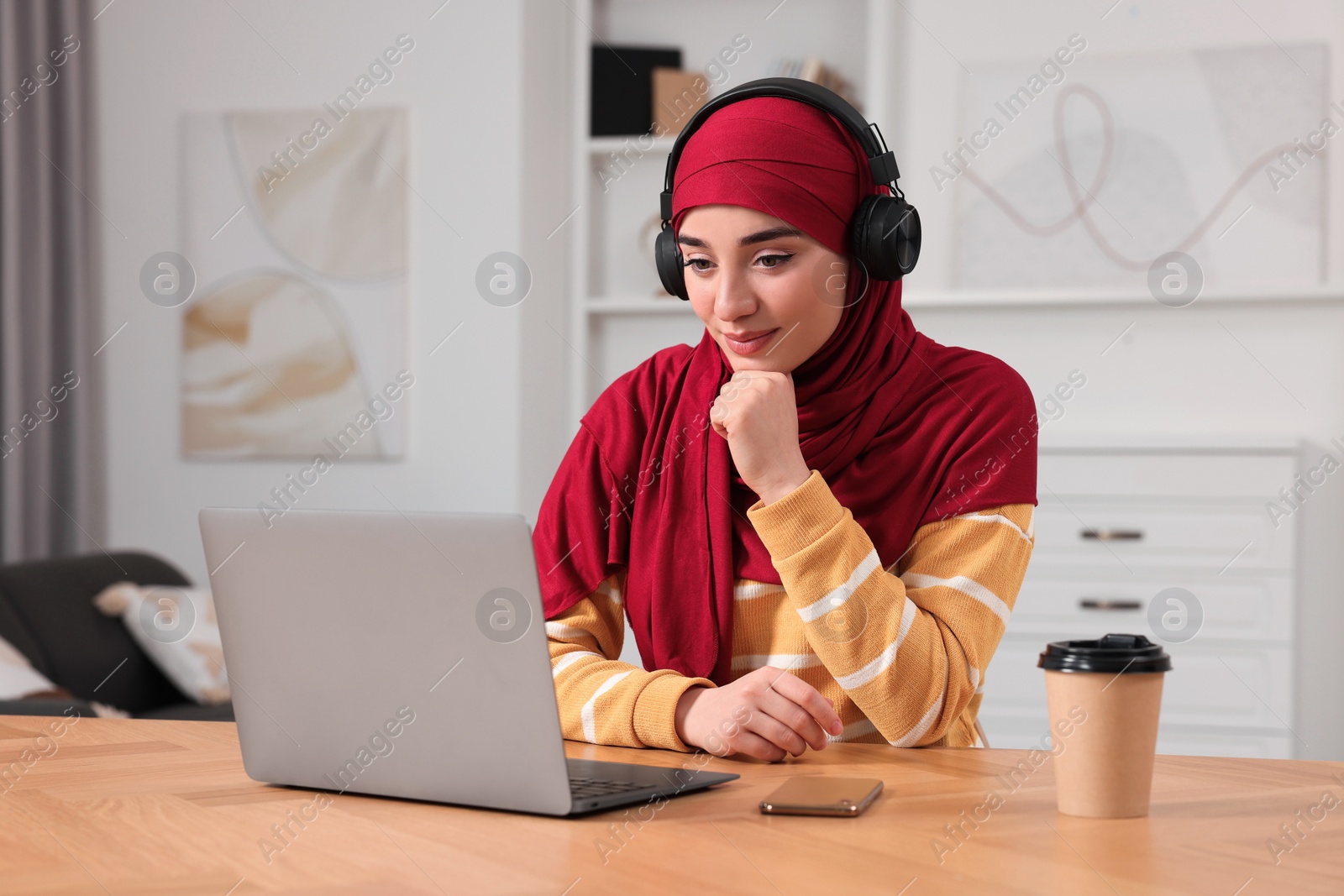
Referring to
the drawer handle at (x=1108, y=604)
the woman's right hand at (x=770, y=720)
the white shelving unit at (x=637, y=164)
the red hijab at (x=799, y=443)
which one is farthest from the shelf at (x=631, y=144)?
the woman's right hand at (x=770, y=720)

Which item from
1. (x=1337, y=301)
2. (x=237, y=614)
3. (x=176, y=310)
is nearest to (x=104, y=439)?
(x=176, y=310)

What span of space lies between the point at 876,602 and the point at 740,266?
0.37m

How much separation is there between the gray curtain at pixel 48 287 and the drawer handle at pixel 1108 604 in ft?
9.15

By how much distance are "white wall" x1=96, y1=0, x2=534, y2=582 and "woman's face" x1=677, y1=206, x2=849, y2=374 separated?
7.28 ft

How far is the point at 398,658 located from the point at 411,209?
2.91m

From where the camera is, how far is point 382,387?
3.56m

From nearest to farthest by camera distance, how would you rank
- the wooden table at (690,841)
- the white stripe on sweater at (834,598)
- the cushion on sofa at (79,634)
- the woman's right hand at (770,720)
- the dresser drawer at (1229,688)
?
the wooden table at (690,841) → the woman's right hand at (770,720) → the white stripe on sweater at (834,598) → the cushion on sofa at (79,634) → the dresser drawer at (1229,688)

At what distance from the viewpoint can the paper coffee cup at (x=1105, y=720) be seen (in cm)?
77

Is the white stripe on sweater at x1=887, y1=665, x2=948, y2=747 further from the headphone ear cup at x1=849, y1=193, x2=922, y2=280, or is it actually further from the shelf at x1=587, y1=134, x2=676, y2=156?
the shelf at x1=587, y1=134, x2=676, y2=156

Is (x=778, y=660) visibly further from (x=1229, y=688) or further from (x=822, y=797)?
(x=1229, y=688)

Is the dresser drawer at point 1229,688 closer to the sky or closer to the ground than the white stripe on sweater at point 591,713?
closer to the ground

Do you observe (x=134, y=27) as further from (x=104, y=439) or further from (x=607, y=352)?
(x=607, y=352)

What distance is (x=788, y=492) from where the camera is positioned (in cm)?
114

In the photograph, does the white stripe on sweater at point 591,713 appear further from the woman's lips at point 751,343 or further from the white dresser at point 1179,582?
the white dresser at point 1179,582
